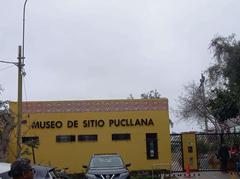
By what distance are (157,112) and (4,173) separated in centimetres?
2471

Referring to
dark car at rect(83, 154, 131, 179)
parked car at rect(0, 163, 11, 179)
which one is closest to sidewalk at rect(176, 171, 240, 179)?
dark car at rect(83, 154, 131, 179)

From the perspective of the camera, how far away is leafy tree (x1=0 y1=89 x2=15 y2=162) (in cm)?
2653

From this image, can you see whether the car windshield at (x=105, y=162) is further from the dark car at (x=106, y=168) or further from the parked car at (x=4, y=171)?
the parked car at (x=4, y=171)

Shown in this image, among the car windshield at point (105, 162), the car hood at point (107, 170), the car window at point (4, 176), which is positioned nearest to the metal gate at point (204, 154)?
the car windshield at point (105, 162)

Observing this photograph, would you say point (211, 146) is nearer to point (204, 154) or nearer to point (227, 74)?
point (204, 154)

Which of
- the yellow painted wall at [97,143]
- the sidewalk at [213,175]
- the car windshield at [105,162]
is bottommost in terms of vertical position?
the sidewalk at [213,175]

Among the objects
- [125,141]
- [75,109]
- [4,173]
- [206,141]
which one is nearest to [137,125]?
[125,141]

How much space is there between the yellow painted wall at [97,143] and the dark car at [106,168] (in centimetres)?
719

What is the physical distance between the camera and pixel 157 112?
3272 cm

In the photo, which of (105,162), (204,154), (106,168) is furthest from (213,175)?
(106,168)

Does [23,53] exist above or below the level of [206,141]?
above

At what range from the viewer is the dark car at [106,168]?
23.1 m

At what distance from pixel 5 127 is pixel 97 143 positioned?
6.61m

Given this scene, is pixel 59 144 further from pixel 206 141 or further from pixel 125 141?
pixel 206 141
